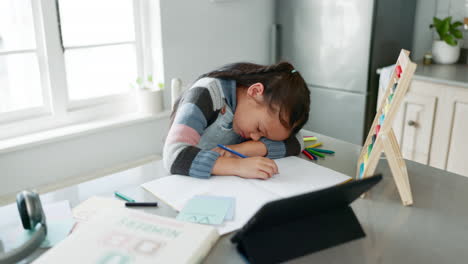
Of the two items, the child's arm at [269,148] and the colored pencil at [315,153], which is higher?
the child's arm at [269,148]

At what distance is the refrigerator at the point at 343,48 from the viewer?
2.62 m

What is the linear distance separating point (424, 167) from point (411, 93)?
1.43m

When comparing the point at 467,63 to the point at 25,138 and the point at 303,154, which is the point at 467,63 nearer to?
the point at 303,154

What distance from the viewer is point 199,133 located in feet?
3.88

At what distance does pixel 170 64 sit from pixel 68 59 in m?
0.59

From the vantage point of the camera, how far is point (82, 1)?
7.60 feet

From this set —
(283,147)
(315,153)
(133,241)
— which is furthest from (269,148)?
(133,241)

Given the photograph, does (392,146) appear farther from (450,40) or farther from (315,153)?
(450,40)

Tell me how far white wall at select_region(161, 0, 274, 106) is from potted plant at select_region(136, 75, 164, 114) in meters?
0.09

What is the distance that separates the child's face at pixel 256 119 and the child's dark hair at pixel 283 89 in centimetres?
2

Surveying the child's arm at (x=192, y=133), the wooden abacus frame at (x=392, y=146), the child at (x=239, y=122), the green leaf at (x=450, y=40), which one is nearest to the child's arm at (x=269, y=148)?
the child at (x=239, y=122)

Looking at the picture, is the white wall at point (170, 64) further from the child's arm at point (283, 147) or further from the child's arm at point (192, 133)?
the child's arm at point (283, 147)

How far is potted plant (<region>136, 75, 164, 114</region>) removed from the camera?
2.50m

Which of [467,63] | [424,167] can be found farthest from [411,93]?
[424,167]
